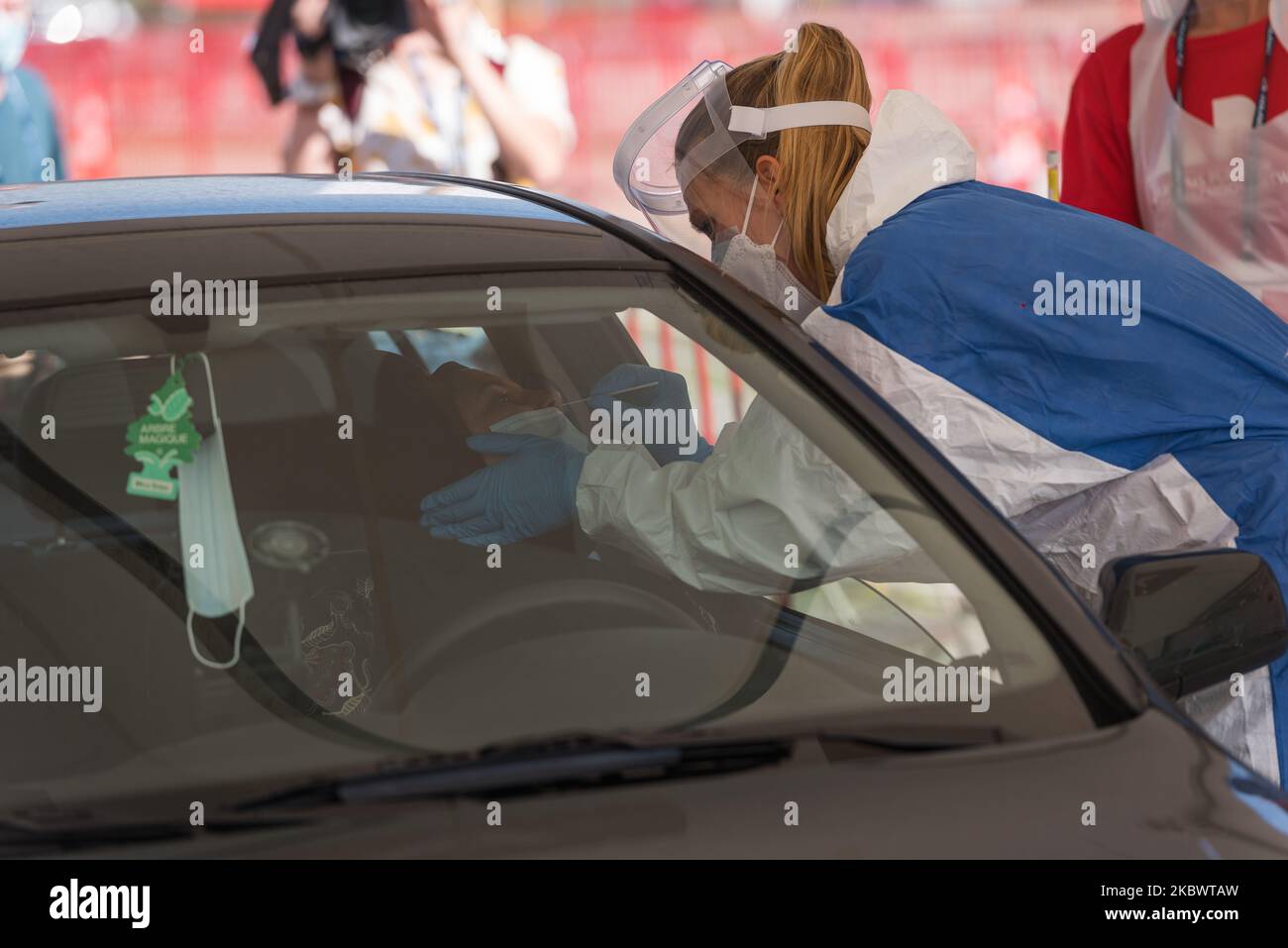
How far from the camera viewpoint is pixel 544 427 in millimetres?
2223

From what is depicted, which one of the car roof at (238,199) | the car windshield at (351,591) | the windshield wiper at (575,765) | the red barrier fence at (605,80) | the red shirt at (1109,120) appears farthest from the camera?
the red barrier fence at (605,80)

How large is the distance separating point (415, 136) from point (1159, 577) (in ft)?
12.9

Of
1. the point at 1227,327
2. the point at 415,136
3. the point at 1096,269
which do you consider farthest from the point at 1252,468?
the point at 415,136

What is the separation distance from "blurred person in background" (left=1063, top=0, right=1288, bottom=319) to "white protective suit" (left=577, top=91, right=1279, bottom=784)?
3.90 ft

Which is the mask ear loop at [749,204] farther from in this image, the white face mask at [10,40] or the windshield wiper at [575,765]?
the white face mask at [10,40]

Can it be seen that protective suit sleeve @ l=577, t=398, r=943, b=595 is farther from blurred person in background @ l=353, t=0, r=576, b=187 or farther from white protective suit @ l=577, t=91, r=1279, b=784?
blurred person in background @ l=353, t=0, r=576, b=187

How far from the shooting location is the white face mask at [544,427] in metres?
2.20

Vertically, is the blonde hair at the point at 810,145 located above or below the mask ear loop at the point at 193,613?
above

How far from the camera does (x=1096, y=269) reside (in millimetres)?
2236

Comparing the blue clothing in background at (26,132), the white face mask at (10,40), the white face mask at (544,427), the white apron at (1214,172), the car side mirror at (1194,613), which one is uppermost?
the white face mask at (10,40)

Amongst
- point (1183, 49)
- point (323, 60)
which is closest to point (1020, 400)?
point (1183, 49)

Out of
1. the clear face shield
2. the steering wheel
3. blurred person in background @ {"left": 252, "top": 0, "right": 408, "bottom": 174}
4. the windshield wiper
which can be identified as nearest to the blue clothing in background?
blurred person in background @ {"left": 252, "top": 0, "right": 408, "bottom": 174}

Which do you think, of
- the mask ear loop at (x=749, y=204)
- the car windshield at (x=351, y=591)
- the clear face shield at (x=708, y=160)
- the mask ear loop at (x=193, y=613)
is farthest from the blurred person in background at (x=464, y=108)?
the mask ear loop at (x=193, y=613)

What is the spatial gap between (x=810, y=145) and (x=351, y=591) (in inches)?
42.8
